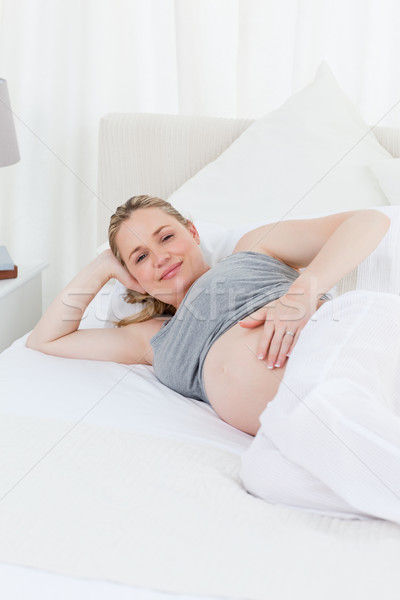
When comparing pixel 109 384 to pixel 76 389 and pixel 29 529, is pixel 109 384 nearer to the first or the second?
pixel 76 389

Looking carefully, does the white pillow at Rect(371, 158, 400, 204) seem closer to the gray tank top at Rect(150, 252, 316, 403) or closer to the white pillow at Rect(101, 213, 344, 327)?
the white pillow at Rect(101, 213, 344, 327)

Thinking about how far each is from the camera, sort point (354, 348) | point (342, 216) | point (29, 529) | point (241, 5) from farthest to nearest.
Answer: point (241, 5)
point (342, 216)
point (354, 348)
point (29, 529)

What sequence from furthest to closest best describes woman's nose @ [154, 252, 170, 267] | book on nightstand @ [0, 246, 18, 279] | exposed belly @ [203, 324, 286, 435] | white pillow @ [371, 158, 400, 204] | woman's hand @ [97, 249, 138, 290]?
book on nightstand @ [0, 246, 18, 279]
white pillow @ [371, 158, 400, 204]
woman's hand @ [97, 249, 138, 290]
woman's nose @ [154, 252, 170, 267]
exposed belly @ [203, 324, 286, 435]

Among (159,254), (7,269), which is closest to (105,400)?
(159,254)

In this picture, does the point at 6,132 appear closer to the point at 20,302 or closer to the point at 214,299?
the point at 20,302

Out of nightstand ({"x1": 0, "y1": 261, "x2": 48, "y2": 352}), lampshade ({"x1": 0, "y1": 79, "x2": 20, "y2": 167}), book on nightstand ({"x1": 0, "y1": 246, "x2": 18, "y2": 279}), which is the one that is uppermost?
lampshade ({"x1": 0, "y1": 79, "x2": 20, "y2": 167})

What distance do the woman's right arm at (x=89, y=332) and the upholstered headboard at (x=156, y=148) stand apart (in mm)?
695

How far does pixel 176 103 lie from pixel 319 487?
185 centimetres

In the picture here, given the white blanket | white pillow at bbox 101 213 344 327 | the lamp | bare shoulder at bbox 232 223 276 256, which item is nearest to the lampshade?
the lamp

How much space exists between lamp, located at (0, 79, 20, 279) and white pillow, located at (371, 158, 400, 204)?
3.71 ft

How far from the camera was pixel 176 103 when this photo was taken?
236cm

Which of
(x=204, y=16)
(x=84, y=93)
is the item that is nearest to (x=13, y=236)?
(x=84, y=93)

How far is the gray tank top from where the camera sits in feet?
4.26

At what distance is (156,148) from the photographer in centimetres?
216
